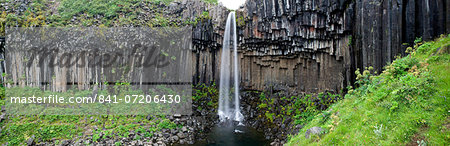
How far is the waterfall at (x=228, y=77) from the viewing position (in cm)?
1788

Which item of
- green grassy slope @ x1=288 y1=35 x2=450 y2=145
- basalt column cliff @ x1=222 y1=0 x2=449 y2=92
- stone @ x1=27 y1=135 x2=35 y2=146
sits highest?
basalt column cliff @ x1=222 y1=0 x2=449 y2=92

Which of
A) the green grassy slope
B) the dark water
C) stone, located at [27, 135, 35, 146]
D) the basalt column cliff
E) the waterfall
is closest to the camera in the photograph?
the green grassy slope

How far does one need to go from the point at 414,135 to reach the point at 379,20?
5.62 metres

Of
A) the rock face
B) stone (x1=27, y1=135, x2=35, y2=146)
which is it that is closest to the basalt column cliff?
the rock face

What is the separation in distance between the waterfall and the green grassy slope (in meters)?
11.2

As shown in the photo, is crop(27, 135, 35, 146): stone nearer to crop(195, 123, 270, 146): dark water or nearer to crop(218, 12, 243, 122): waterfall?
crop(195, 123, 270, 146): dark water

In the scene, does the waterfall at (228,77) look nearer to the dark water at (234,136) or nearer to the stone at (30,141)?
the dark water at (234,136)

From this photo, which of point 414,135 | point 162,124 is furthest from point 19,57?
point 414,135

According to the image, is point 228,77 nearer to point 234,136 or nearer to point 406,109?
point 234,136

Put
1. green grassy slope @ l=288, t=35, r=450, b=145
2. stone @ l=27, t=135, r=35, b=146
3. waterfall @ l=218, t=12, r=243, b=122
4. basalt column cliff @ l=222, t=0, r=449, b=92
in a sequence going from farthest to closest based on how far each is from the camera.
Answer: waterfall @ l=218, t=12, r=243, b=122 < stone @ l=27, t=135, r=35, b=146 < basalt column cliff @ l=222, t=0, r=449, b=92 < green grassy slope @ l=288, t=35, r=450, b=145

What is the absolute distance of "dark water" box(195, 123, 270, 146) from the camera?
13109 mm

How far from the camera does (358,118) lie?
598 cm

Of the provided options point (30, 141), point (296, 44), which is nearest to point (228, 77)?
point (296, 44)

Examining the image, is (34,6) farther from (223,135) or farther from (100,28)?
(223,135)
